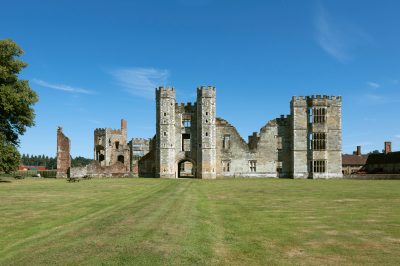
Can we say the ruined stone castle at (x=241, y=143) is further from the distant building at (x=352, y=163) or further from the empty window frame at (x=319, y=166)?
the distant building at (x=352, y=163)

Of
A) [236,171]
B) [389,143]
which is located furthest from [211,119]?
[389,143]

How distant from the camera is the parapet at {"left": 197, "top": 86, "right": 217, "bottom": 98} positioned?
53.0 m

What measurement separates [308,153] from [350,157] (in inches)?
1416

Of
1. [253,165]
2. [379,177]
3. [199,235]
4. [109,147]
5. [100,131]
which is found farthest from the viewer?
[100,131]

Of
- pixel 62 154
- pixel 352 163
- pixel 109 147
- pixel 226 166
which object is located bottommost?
pixel 352 163

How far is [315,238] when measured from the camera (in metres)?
10.2

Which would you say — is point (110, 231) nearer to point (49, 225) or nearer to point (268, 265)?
point (49, 225)

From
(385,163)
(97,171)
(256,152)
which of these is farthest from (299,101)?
(97,171)

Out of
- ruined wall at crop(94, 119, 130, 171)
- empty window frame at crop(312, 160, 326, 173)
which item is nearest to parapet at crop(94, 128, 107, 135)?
ruined wall at crop(94, 119, 130, 171)

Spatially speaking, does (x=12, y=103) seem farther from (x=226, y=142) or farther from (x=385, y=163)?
(x=385, y=163)

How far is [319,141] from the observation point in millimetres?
54312

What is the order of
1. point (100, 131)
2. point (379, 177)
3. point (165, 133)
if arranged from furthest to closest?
point (100, 131)
point (165, 133)
point (379, 177)

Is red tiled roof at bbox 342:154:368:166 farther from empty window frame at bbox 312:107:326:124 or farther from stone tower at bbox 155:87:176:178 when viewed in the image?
stone tower at bbox 155:87:176:178

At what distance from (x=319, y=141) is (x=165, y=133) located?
20505 millimetres
